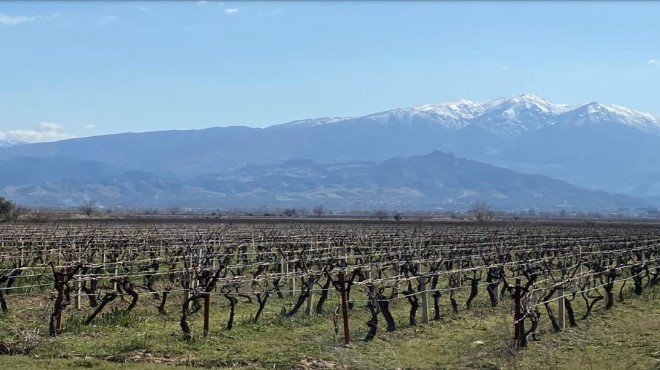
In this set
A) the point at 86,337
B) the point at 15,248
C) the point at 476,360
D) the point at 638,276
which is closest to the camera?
the point at 476,360

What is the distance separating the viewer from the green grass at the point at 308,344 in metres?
12.9

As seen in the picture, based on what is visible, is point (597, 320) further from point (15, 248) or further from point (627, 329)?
point (15, 248)

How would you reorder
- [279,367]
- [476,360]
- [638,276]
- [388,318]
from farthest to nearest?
[638,276] → [388,318] → [476,360] → [279,367]

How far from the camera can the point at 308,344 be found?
563 inches

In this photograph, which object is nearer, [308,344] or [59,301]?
[59,301]

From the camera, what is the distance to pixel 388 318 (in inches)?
627

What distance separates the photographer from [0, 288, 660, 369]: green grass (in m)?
12.9

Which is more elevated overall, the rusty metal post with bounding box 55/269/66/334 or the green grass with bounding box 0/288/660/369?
the rusty metal post with bounding box 55/269/66/334

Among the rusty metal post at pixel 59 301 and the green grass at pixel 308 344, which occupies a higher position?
the rusty metal post at pixel 59 301

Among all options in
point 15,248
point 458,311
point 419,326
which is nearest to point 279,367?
point 419,326

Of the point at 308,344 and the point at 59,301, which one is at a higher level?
the point at 59,301

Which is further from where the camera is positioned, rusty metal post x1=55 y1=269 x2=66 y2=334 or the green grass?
rusty metal post x1=55 y1=269 x2=66 y2=334

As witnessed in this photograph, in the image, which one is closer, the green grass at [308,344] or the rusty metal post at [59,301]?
the green grass at [308,344]

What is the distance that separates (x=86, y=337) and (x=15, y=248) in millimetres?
14949
